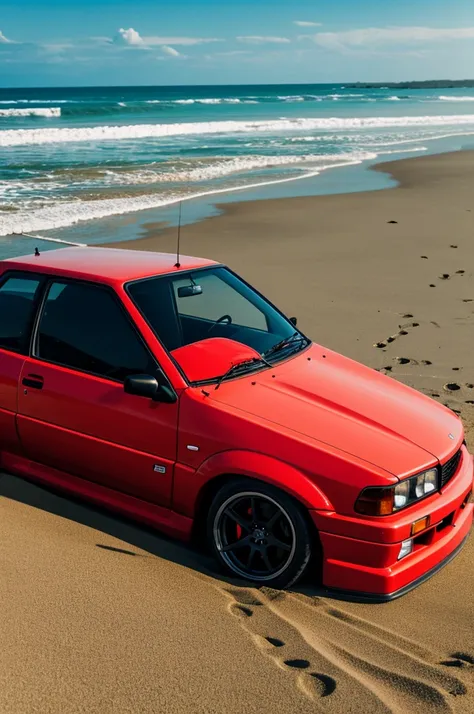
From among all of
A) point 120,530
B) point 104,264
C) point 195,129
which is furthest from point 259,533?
point 195,129

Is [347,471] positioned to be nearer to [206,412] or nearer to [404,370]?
[206,412]

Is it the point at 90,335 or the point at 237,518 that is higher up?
the point at 90,335

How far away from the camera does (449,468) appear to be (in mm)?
4066

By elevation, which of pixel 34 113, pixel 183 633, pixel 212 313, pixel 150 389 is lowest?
pixel 183 633

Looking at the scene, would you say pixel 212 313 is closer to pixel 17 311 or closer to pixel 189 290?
pixel 189 290

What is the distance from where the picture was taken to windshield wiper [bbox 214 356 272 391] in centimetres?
421

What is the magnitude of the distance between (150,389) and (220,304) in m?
1.28

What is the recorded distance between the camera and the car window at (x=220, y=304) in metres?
4.92

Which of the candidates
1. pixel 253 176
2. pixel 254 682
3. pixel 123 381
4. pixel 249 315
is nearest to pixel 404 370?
pixel 249 315

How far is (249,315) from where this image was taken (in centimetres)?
508

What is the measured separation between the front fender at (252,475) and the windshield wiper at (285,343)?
0.95m

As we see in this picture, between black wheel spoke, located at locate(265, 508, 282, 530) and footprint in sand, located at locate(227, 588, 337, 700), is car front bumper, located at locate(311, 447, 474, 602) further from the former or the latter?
footprint in sand, located at locate(227, 588, 337, 700)

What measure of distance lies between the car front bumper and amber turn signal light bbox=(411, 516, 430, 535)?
0.02 m

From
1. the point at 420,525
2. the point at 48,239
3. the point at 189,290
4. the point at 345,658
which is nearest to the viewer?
the point at 345,658
